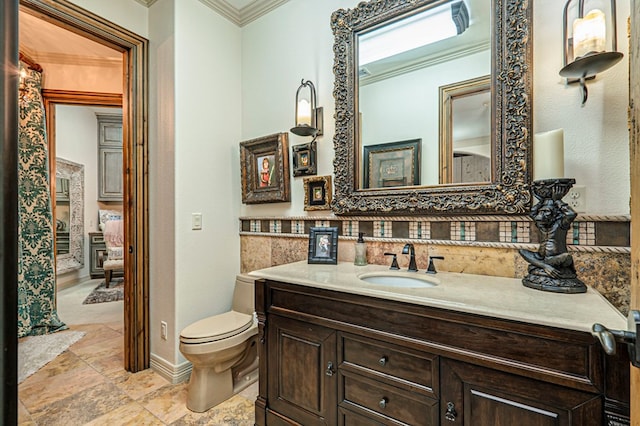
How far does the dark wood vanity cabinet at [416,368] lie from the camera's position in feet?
2.78

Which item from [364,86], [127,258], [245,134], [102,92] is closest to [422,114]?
[364,86]

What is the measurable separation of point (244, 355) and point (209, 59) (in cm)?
213

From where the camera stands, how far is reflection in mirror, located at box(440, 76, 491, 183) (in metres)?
1.45

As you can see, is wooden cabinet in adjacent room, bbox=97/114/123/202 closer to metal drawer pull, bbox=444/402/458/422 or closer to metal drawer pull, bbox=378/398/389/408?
metal drawer pull, bbox=378/398/389/408

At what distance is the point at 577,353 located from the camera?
845 mm

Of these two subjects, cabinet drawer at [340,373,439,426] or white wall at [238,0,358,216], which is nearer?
cabinet drawer at [340,373,439,426]

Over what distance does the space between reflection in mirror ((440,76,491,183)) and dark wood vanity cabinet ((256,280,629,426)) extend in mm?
774

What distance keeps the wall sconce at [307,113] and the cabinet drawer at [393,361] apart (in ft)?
4.20

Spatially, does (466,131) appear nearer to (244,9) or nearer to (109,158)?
(244,9)

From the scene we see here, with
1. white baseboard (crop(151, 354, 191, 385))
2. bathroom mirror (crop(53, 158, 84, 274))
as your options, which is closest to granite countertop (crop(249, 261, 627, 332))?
white baseboard (crop(151, 354, 191, 385))

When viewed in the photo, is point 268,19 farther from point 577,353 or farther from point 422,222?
point 577,353

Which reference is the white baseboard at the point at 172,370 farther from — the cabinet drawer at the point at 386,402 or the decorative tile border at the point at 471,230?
the cabinet drawer at the point at 386,402

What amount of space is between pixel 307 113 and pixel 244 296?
135 cm

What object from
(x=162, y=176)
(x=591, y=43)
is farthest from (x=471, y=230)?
(x=162, y=176)
